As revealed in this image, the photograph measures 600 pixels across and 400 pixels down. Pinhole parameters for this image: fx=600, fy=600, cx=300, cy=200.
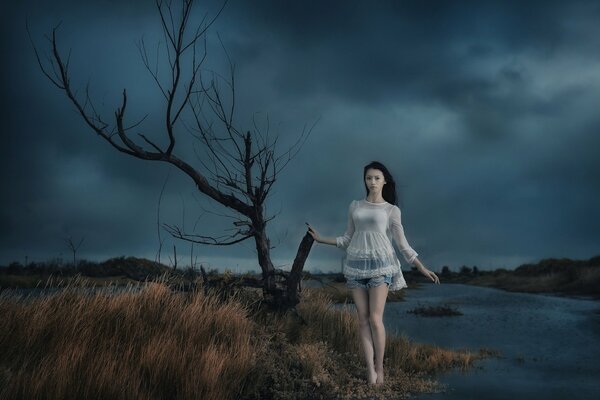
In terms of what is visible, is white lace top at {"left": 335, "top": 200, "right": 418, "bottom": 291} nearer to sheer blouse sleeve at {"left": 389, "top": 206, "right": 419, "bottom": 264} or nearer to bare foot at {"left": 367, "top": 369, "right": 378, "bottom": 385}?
sheer blouse sleeve at {"left": 389, "top": 206, "right": 419, "bottom": 264}

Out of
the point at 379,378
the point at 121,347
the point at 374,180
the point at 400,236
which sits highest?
the point at 374,180

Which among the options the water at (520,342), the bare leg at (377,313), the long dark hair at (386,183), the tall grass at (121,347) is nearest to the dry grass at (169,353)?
the tall grass at (121,347)

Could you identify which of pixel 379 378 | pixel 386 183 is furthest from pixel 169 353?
pixel 386 183

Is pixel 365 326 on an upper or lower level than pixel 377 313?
lower

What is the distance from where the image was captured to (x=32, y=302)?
291 inches

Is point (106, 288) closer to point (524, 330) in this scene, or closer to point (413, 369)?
point (413, 369)

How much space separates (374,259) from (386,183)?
1044 mm

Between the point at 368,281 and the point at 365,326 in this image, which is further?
the point at 365,326

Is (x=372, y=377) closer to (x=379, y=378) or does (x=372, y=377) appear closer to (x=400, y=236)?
(x=379, y=378)

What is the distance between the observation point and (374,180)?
24.2 ft

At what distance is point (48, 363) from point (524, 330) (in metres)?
10.5

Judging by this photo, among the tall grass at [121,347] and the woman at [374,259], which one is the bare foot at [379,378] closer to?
the woman at [374,259]

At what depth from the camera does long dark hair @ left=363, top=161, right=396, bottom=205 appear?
7.51m

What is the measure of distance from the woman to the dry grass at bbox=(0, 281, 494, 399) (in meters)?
0.66
